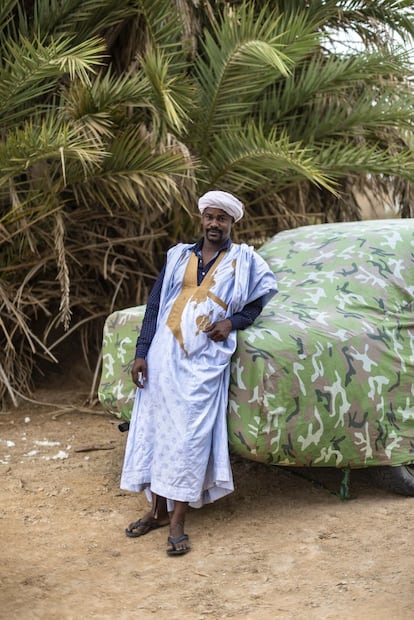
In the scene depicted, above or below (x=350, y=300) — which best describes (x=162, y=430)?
below

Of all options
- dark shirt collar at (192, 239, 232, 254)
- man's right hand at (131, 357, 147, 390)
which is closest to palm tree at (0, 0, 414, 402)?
dark shirt collar at (192, 239, 232, 254)

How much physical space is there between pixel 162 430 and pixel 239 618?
112 centimetres

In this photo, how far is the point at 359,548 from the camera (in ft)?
14.2

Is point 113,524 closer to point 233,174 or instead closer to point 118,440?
point 118,440

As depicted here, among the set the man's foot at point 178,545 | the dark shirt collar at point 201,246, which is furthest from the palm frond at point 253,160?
the man's foot at point 178,545

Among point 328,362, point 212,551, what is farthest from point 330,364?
point 212,551

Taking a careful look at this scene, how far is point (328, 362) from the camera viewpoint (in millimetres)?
4664

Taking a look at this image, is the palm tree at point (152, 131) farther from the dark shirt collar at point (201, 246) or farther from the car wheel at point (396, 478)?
the car wheel at point (396, 478)

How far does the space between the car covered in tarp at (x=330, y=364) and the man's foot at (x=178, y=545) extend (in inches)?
19.5

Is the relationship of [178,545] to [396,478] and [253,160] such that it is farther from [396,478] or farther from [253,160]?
[253,160]

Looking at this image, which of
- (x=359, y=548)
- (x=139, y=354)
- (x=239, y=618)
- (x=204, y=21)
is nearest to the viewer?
(x=239, y=618)

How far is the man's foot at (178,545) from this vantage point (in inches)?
173

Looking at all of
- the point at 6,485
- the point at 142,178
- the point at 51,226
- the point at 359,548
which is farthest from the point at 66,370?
the point at 359,548

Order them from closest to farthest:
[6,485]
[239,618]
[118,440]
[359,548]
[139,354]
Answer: [239,618], [359,548], [139,354], [6,485], [118,440]
